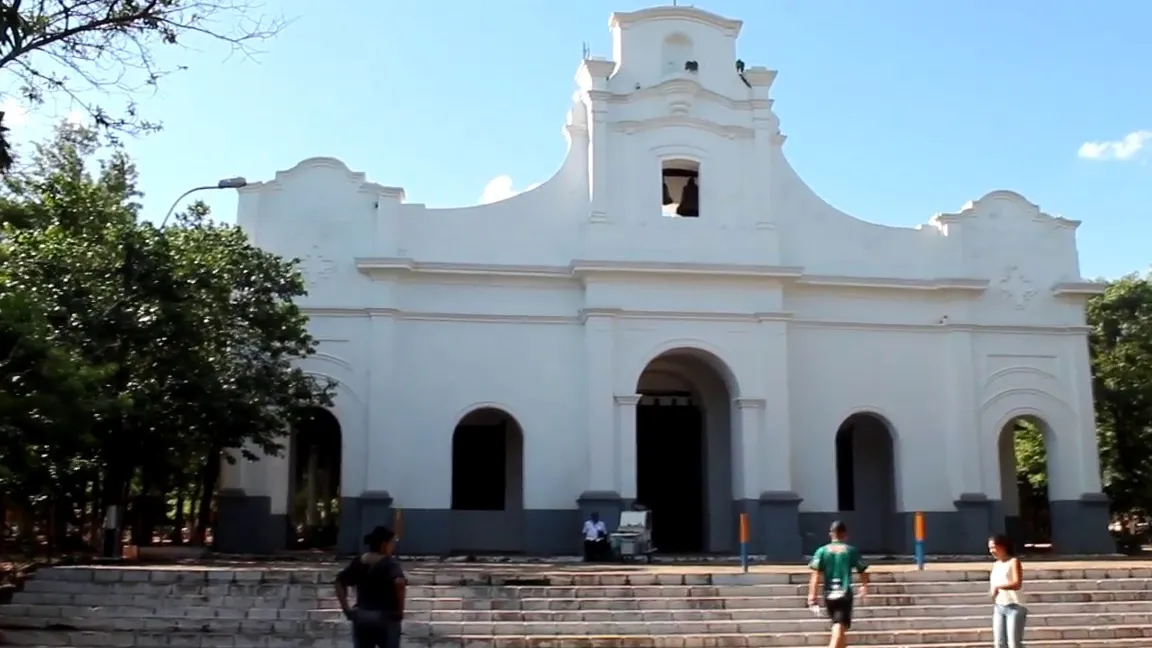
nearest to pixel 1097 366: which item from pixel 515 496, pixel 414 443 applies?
pixel 515 496

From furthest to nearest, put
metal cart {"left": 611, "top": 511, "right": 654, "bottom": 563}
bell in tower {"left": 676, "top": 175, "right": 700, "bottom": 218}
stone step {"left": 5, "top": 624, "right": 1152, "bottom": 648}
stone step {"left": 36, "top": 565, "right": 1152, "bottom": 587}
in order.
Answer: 1. bell in tower {"left": 676, "top": 175, "right": 700, "bottom": 218}
2. metal cart {"left": 611, "top": 511, "right": 654, "bottom": 563}
3. stone step {"left": 36, "top": 565, "right": 1152, "bottom": 587}
4. stone step {"left": 5, "top": 624, "right": 1152, "bottom": 648}

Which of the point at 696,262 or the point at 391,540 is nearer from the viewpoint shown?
the point at 391,540

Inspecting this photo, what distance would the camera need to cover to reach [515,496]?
2230cm

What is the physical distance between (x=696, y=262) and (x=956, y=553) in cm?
770

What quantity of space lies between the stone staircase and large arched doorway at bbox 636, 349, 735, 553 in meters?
7.51

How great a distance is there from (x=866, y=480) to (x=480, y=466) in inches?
326

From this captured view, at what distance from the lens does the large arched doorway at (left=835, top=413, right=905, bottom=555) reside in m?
22.8

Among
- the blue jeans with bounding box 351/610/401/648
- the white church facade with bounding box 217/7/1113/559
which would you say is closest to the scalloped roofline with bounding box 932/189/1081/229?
the white church facade with bounding box 217/7/1113/559

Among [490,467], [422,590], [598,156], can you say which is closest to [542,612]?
[422,590]

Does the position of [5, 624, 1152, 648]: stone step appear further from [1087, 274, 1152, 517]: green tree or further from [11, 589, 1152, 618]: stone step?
[1087, 274, 1152, 517]: green tree

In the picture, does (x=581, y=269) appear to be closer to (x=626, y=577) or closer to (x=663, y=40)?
(x=663, y=40)

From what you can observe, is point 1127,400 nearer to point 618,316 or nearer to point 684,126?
point 684,126

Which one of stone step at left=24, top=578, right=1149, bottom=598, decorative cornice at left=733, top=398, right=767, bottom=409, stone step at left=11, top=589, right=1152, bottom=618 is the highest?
decorative cornice at left=733, top=398, right=767, bottom=409

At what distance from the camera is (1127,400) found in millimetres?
25172
